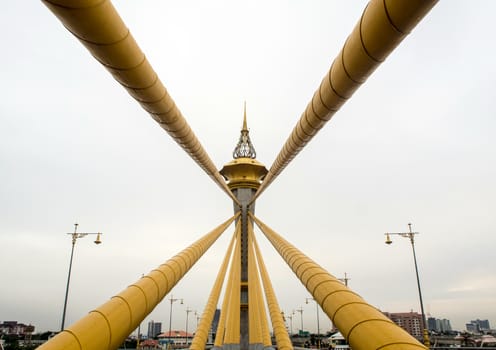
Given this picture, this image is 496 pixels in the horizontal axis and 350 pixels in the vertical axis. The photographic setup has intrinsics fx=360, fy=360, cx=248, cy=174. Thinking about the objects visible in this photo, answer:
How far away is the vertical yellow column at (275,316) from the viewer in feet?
37.5

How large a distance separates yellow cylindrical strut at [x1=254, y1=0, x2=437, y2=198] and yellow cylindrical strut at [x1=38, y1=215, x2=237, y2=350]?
386 cm

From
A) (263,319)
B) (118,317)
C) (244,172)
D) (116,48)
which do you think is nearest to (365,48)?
(116,48)

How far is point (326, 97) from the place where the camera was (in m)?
5.51

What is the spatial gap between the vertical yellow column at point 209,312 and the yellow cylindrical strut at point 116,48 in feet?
25.9

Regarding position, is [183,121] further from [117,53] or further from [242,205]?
[242,205]

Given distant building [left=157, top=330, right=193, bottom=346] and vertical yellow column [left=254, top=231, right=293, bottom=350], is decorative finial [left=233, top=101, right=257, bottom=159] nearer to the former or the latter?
vertical yellow column [left=254, top=231, right=293, bottom=350]

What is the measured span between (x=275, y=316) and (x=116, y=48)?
12152 mm

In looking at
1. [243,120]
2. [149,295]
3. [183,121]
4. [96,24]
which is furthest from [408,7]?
[243,120]

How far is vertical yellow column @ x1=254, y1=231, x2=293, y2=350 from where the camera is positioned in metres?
11.4

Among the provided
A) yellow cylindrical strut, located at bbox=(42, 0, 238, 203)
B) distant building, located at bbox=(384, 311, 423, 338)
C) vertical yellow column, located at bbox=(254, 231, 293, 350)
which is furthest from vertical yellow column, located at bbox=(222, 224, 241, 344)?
distant building, located at bbox=(384, 311, 423, 338)

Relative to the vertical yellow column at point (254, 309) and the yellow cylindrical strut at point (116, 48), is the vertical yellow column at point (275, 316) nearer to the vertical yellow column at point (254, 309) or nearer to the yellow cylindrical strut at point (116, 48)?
the vertical yellow column at point (254, 309)

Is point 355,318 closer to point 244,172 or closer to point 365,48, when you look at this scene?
point 365,48

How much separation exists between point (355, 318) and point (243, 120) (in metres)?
23.1

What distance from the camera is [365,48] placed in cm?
418
